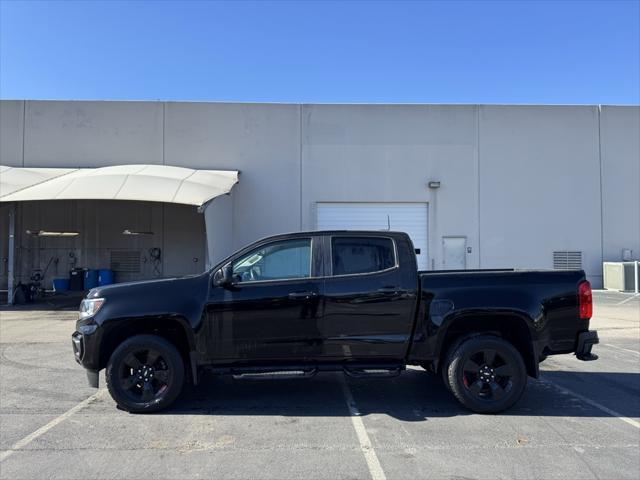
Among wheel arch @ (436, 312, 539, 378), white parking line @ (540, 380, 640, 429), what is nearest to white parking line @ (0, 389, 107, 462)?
wheel arch @ (436, 312, 539, 378)

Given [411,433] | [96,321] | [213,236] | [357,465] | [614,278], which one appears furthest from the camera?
[614,278]

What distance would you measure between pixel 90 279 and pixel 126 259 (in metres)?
1.55

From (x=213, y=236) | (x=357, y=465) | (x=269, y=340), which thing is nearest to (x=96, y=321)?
(x=269, y=340)

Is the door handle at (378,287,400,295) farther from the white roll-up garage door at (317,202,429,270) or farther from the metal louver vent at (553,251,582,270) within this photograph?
the metal louver vent at (553,251,582,270)

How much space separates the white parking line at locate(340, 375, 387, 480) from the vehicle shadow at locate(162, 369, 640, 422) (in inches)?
2.7

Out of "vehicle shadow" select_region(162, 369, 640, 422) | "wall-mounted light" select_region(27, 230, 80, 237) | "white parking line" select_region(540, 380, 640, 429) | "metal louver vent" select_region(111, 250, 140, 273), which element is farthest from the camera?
"metal louver vent" select_region(111, 250, 140, 273)

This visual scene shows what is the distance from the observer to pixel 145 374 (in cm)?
553

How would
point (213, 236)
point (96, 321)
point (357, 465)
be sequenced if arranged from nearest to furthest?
1. point (357, 465)
2. point (96, 321)
3. point (213, 236)

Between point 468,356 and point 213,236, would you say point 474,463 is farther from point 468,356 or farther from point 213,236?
point 213,236

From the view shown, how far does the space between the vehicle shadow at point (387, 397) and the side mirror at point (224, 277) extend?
4.69ft

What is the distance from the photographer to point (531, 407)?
18.8 feet

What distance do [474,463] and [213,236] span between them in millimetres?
13378

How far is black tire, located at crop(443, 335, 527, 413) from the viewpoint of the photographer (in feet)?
17.9

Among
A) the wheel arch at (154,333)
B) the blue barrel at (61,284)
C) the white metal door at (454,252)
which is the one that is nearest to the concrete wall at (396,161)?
the white metal door at (454,252)
